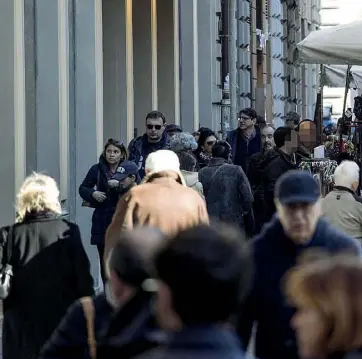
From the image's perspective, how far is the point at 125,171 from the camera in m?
11.0

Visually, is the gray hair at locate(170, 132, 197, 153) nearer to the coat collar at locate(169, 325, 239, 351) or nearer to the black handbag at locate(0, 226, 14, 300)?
the black handbag at locate(0, 226, 14, 300)

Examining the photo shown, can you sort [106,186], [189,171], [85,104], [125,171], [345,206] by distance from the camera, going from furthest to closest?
[85,104], [106,186], [125,171], [189,171], [345,206]

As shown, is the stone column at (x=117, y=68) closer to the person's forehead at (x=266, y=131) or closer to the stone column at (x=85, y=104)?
the person's forehead at (x=266, y=131)

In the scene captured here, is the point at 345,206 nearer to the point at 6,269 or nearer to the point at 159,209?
the point at 159,209

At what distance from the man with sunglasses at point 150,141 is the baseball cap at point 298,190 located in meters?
6.10

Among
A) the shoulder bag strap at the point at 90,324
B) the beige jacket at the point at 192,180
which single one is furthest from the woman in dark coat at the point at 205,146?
the shoulder bag strap at the point at 90,324

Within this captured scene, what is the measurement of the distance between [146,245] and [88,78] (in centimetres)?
932

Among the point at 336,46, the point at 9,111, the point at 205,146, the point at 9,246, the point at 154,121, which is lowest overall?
the point at 205,146

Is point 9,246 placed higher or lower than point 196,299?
lower

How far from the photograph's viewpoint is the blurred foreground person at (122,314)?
158 inches

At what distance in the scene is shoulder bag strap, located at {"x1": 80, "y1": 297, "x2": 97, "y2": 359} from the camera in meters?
4.25

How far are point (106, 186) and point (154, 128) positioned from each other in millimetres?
891

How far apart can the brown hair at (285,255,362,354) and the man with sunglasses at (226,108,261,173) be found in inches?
463

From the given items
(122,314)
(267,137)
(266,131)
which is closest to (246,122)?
(267,137)
